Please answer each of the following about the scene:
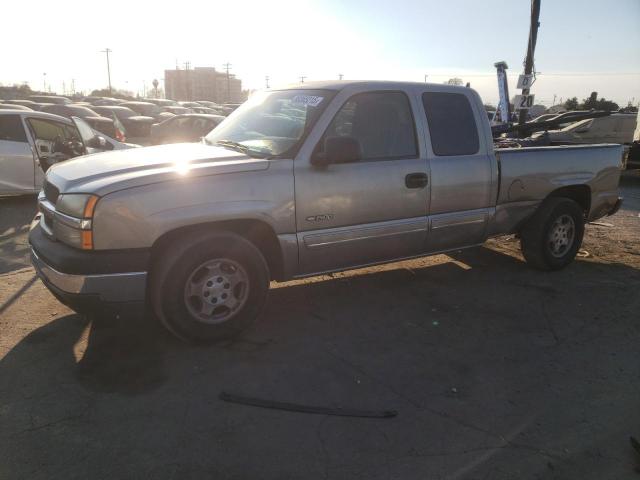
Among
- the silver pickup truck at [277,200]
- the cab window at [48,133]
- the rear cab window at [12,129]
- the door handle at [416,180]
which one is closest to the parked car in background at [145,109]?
the cab window at [48,133]

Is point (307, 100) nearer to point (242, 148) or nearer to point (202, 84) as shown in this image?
point (242, 148)

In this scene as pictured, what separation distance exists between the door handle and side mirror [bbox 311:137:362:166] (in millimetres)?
666

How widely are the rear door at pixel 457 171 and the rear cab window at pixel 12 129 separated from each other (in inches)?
261

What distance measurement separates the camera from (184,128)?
15.1m

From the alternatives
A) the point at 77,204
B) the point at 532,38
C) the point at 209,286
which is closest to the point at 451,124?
the point at 209,286

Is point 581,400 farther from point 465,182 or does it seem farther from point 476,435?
point 465,182

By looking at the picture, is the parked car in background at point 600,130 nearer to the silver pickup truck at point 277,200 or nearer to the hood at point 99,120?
the silver pickup truck at point 277,200

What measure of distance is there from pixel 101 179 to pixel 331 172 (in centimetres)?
166

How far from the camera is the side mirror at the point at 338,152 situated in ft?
12.2

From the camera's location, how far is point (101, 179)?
11.0 ft

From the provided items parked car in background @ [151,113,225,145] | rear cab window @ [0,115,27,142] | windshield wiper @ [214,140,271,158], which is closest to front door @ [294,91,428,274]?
windshield wiper @ [214,140,271,158]

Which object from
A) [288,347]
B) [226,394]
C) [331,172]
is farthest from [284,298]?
[226,394]

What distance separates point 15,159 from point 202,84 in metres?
119

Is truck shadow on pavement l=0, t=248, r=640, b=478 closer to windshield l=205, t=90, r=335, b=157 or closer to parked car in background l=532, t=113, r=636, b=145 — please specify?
windshield l=205, t=90, r=335, b=157
